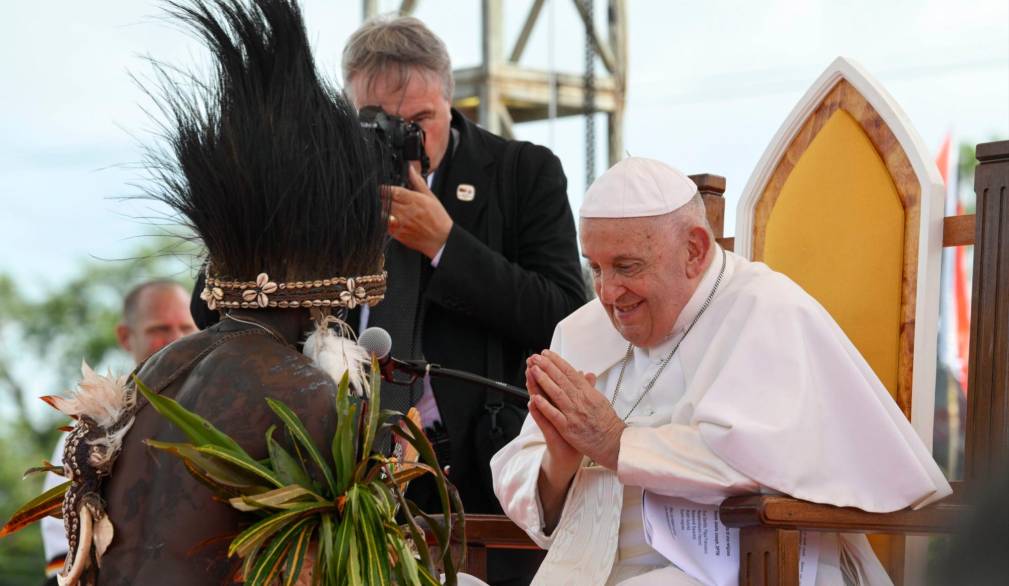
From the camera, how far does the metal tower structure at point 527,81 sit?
10.0 m

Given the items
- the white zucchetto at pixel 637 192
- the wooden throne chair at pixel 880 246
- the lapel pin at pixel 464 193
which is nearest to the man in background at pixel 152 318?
the lapel pin at pixel 464 193

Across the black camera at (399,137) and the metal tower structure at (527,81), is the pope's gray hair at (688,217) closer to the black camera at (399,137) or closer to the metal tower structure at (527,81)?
the black camera at (399,137)

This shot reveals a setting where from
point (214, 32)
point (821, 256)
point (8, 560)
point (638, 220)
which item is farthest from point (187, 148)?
point (8, 560)

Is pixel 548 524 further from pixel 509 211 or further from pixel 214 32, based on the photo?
pixel 214 32

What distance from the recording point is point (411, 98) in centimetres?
376

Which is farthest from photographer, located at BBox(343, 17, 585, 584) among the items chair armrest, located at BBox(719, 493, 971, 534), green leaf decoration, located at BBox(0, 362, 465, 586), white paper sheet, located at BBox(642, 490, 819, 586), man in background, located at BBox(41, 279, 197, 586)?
man in background, located at BBox(41, 279, 197, 586)

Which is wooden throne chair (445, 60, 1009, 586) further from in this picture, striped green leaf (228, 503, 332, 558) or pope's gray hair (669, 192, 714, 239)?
striped green leaf (228, 503, 332, 558)

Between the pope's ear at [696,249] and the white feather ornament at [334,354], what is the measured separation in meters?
1.34

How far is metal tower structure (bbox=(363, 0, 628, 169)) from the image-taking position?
32.9 ft

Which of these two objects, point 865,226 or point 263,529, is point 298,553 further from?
point 865,226

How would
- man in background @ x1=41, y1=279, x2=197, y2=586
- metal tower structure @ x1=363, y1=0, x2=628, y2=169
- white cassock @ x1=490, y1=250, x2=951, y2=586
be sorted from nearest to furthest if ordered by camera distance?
1. white cassock @ x1=490, y1=250, x2=951, y2=586
2. man in background @ x1=41, y1=279, x2=197, y2=586
3. metal tower structure @ x1=363, y1=0, x2=628, y2=169

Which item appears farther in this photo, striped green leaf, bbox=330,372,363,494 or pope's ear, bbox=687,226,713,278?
pope's ear, bbox=687,226,713,278

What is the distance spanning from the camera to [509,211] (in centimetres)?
391

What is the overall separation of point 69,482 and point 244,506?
0.40 metres
